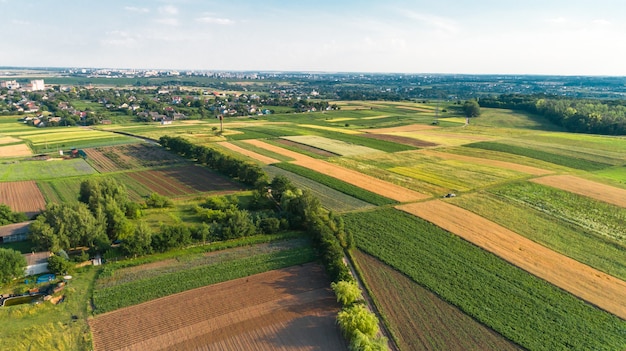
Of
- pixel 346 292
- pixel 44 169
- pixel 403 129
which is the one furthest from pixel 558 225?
pixel 44 169

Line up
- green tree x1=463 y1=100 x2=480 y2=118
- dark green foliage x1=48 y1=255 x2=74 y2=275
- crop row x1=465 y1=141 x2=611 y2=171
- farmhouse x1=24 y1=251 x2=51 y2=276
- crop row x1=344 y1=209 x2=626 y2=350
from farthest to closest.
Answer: green tree x1=463 y1=100 x2=480 y2=118 → crop row x1=465 y1=141 x2=611 y2=171 → farmhouse x1=24 y1=251 x2=51 y2=276 → dark green foliage x1=48 y1=255 x2=74 y2=275 → crop row x1=344 y1=209 x2=626 y2=350

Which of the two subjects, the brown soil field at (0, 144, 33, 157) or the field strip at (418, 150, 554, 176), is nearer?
the field strip at (418, 150, 554, 176)

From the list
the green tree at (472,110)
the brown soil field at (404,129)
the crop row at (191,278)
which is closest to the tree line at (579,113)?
the green tree at (472,110)

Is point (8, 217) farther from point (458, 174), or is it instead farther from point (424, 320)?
point (458, 174)

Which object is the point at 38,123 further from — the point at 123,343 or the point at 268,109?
the point at 123,343

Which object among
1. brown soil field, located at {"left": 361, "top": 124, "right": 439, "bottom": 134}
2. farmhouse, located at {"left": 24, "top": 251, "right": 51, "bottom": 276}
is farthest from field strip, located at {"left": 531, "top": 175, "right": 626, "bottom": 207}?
farmhouse, located at {"left": 24, "top": 251, "right": 51, "bottom": 276}

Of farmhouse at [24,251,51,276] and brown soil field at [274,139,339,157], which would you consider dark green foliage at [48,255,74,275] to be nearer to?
farmhouse at [24,251,51,276]

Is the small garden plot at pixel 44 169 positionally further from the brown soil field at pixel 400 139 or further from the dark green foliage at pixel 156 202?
the brown soil field at pixel 400 139

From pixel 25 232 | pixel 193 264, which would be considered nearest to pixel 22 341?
pixel 193 264
